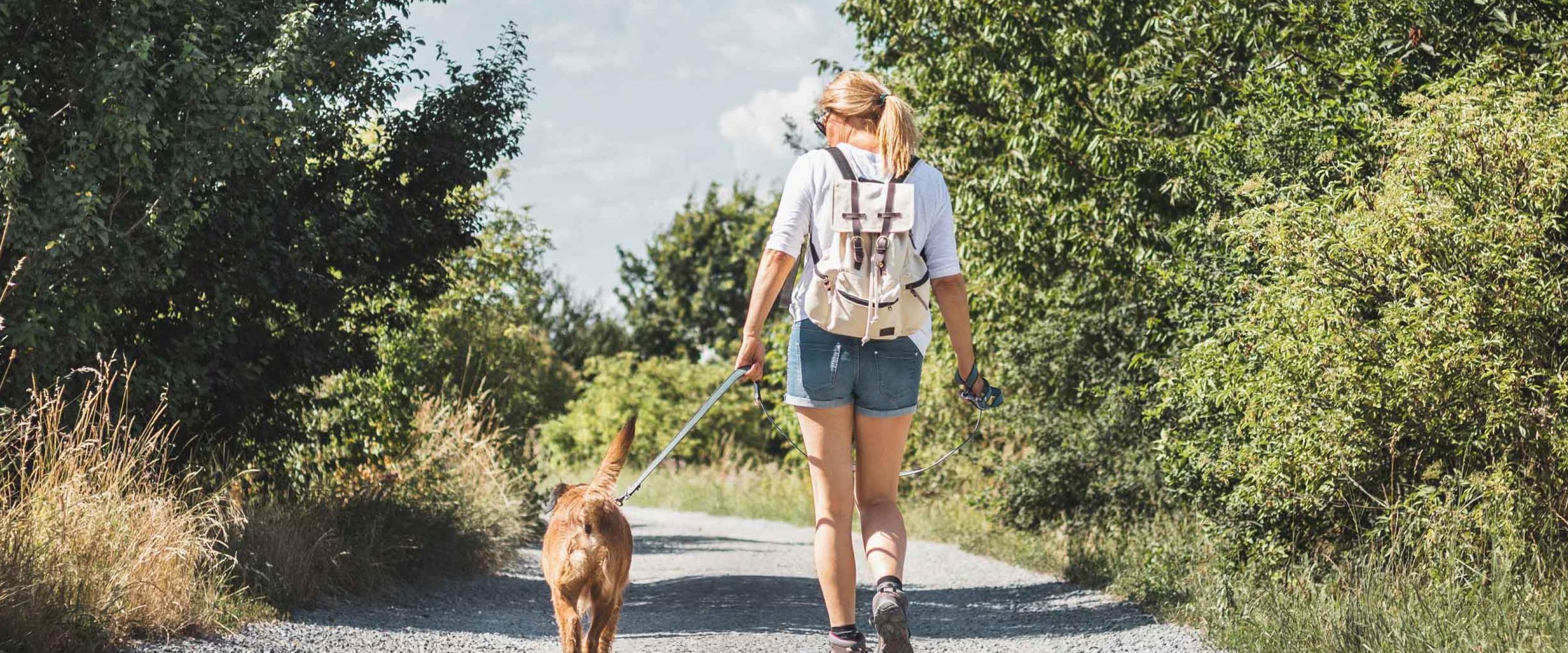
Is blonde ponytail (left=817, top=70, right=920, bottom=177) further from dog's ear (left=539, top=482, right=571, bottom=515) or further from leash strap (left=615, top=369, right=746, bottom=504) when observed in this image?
dog's ear (left=539, top=482, right=571, bottom=515)

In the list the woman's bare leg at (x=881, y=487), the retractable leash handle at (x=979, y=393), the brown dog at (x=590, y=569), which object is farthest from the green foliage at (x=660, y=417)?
the woman's bare leg at (x=881, y=487)

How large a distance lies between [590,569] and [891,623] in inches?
48.8

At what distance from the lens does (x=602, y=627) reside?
5180 millimetres

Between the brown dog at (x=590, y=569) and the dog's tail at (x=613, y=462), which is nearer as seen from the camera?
the brown dog at (x=590, y=569)

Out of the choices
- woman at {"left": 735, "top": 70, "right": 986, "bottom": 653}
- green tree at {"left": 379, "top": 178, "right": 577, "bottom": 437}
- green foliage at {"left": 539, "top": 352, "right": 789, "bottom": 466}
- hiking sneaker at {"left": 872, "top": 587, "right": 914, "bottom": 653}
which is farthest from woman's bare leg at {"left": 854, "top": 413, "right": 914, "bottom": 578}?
green foliage at {"left": 539, "top": 352, "right": 789, "bottom": 466}

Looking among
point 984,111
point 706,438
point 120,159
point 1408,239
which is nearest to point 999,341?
point 984,111

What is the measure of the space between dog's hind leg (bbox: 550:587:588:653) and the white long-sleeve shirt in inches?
56.2

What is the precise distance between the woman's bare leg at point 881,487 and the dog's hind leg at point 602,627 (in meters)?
1.04

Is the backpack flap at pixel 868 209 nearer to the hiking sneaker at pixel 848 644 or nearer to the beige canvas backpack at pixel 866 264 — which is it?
the beige canvas backpack at pixel 866 264

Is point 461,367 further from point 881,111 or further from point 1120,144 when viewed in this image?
point 881,111

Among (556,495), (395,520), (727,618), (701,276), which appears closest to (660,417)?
(701,276)

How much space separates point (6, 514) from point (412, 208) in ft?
15.5

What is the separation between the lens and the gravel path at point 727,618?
752 centimetres

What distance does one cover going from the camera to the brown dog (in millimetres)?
5125
